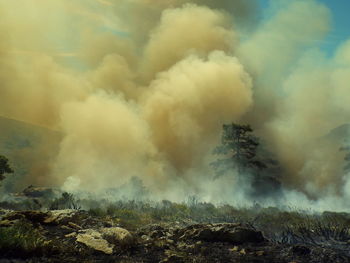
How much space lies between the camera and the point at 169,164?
56312 millimetres

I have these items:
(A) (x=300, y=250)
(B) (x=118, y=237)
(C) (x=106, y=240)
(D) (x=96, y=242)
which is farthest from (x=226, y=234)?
(D) (x=96, y=242)

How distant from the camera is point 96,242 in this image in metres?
7.64

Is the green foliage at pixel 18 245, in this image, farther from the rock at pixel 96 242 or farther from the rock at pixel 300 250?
the rock at pixel 300 250

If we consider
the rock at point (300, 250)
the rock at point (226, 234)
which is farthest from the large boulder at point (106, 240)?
the rock at point (300, 250)

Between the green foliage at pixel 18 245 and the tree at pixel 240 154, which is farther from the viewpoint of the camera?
the tree at pixel 240 154

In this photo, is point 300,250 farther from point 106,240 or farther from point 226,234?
point 106,240

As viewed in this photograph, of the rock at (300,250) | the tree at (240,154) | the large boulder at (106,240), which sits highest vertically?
the tree at (240,154)

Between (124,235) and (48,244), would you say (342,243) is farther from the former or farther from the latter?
(48,244)

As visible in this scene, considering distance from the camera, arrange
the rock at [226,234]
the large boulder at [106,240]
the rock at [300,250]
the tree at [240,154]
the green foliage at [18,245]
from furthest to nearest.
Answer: the tree at [240,154], the rock at [226,234], the large boulder at [106,240], the rock at [300,250], the green foliage at [18,245]

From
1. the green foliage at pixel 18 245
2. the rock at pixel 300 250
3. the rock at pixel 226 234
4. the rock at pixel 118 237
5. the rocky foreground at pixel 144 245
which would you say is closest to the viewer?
the green foliage at pixel 18 245

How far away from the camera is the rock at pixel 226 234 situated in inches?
342

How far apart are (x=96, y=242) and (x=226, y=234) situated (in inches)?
144

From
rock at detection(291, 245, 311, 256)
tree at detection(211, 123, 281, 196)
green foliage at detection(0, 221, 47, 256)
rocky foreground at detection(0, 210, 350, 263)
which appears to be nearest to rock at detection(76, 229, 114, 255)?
rocky foreground at detection(0, 210, 350, 263)

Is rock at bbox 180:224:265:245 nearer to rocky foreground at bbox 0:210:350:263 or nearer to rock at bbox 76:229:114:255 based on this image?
rocky foreground at bbox 0:210:350:263
